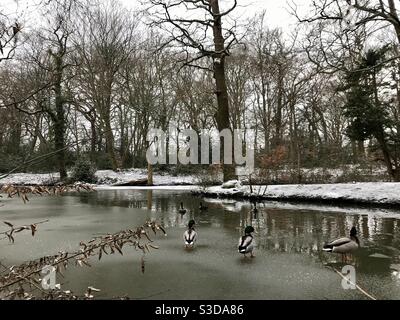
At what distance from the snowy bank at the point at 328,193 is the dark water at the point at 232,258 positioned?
61.1 inches

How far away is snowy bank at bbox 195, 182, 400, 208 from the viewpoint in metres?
13.8

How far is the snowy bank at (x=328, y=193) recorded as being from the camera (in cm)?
1384

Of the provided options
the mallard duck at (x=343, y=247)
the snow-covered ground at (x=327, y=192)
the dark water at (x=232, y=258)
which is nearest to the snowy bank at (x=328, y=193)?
the snow-covered ground at (x=327, y=192)

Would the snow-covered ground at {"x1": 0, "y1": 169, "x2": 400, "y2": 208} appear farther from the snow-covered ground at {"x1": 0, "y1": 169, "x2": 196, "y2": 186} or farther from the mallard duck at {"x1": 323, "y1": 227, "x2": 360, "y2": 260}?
the snow-covered ground at {"x1": 0, "y1": 169, "x2": 196, "y2": 186}

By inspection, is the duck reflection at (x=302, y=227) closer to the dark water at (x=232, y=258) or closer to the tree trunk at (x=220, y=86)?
the dark water at (x=232, y=258)

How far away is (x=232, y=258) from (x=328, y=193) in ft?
30.9

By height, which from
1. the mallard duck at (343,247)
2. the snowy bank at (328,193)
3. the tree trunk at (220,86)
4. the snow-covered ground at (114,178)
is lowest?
the mallard duck at (343,247)

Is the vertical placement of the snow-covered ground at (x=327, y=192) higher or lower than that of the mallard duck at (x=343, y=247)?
higher

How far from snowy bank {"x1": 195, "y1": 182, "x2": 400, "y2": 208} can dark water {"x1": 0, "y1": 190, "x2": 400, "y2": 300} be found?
1.55m

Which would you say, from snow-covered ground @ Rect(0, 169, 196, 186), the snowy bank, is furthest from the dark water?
snow-covered ground @ Rect(0, 169, 196, 186)

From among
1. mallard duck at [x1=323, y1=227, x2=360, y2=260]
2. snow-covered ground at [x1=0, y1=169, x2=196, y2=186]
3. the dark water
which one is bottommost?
the dark water

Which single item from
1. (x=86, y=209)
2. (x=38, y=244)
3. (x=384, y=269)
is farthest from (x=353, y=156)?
(x=38, y=244)

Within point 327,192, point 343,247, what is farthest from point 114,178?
point 343,247

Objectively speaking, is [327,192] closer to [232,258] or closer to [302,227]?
[302,227]
